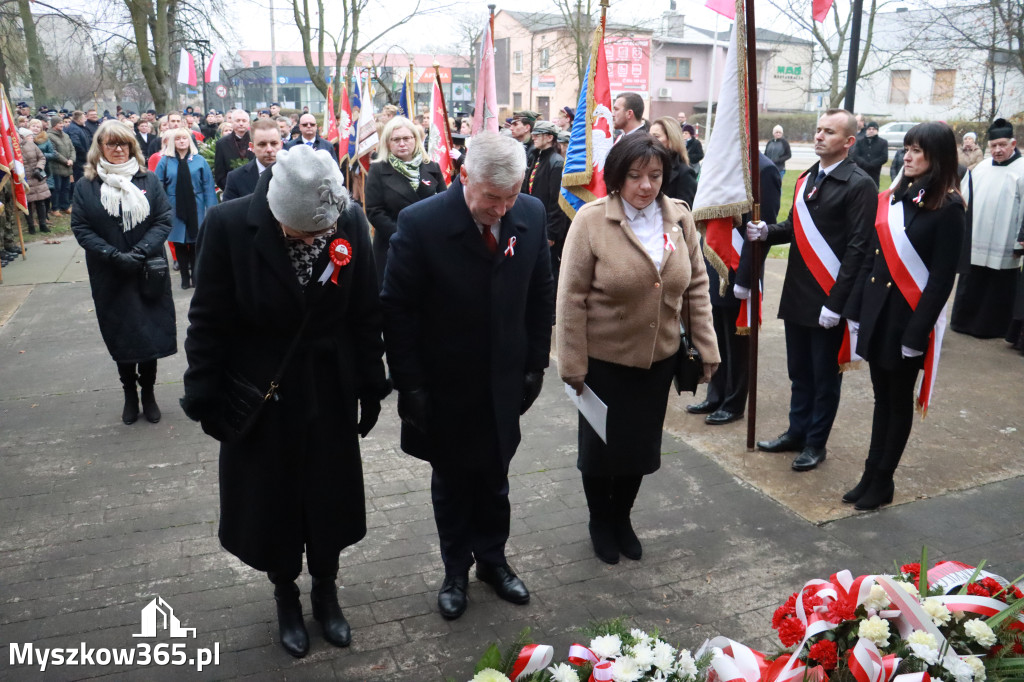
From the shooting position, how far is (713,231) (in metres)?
5.11

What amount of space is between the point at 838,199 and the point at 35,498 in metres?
4.78

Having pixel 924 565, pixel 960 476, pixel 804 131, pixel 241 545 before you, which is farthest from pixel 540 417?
pixel 804 131

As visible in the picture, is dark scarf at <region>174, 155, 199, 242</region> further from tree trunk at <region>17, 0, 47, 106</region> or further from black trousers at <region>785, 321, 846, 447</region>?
tree trunk at <region>17, 0, 47, 106</region>

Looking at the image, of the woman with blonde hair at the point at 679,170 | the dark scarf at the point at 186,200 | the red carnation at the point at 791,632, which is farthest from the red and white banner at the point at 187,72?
the red carnation at the point at 791,632

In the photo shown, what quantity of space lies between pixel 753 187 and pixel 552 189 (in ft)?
11.6

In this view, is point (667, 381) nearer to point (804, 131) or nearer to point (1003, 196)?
point (1003, 196)

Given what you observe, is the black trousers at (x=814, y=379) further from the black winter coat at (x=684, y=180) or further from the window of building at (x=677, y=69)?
the window of building at (x=677, y=69)

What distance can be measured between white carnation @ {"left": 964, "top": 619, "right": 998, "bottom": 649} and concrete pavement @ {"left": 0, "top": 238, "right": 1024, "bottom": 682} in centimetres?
127

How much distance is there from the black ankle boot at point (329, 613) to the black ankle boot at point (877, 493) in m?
2.79

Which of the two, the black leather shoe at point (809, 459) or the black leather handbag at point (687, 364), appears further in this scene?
the black leather shoe at point (809, 459)

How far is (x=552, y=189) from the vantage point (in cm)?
814

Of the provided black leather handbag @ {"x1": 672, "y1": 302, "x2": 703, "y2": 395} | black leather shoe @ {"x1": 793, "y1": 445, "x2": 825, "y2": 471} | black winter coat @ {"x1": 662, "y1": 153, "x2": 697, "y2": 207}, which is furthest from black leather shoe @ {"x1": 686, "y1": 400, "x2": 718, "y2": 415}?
black leather handbag @ {"x1": 672, "y1": 302, "x2": 703, "y2": 395}

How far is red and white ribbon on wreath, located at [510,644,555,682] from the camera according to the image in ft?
7.11

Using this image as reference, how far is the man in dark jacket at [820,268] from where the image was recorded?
470 centimetres
